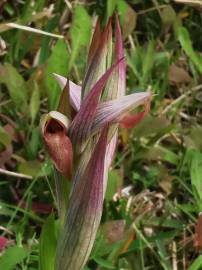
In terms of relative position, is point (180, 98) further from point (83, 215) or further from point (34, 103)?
point (83, 215)

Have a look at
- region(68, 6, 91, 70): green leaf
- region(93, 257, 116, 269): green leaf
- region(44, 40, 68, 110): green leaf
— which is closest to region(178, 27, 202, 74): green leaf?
region(68, 6, 91, 70): green leaf

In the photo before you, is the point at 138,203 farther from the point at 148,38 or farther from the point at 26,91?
the point at 148,38

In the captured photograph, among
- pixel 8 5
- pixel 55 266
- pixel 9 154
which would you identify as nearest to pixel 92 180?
pixel 55 266

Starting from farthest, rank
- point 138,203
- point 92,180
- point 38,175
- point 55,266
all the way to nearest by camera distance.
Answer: point 138,203
point 38,175
point 55,266
point 92,180

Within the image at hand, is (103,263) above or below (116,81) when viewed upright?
below

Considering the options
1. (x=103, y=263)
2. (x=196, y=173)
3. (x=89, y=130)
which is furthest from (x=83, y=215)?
(x=196, y=173)

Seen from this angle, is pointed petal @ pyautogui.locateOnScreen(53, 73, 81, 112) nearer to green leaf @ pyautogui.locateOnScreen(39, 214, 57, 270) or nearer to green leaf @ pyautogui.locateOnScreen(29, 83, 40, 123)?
green leaf @ pyautogui.locateOnScreen(39, 214, 57, 270)
